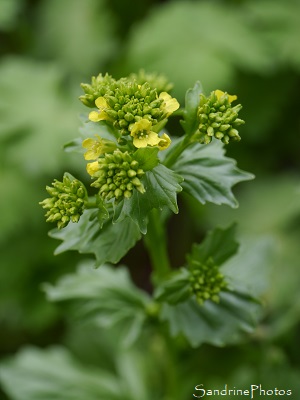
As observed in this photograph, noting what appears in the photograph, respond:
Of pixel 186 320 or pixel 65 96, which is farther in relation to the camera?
pixel 65 96

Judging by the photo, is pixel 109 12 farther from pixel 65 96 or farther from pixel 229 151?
pixel 229 151

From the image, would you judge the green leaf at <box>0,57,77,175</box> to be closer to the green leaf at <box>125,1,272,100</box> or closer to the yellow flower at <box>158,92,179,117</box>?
the green leaf at <box>125,1,272,100</box>

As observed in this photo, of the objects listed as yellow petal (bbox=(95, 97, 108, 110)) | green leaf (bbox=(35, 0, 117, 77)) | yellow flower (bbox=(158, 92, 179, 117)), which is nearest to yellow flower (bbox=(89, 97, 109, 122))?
yellow petal (bbox=(95, 97, 108, 110))

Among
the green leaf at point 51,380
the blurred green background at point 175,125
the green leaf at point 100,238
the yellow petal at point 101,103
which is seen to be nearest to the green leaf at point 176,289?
A: the green leaf at point 100,238

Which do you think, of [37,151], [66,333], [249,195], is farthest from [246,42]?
[66,333]

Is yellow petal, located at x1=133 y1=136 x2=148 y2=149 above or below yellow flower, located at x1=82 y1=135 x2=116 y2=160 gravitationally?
below

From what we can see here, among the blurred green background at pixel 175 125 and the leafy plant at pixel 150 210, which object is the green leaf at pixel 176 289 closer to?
the leafy plant at pixel 150 210
